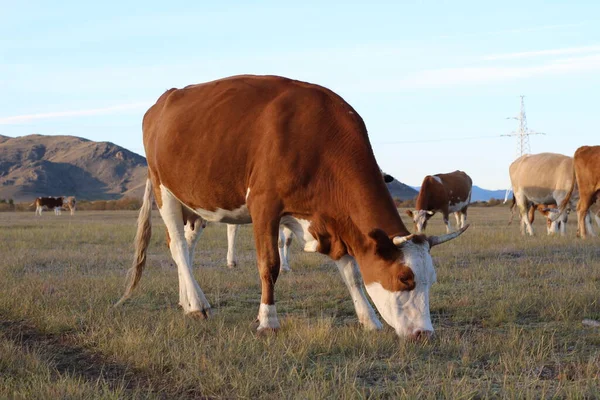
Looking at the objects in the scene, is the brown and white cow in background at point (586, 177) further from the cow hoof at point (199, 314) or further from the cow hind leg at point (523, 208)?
the cow hoof at point (199, 314)

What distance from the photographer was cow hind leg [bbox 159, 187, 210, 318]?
7.80 m

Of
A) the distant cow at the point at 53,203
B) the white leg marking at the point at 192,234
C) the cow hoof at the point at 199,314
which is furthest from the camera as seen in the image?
the distant cow at the point at 53,203

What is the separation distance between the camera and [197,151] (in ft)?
25.1

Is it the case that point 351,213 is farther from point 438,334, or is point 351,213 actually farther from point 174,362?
point 174,362

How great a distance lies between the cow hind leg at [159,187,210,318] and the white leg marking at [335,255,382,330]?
1676mm

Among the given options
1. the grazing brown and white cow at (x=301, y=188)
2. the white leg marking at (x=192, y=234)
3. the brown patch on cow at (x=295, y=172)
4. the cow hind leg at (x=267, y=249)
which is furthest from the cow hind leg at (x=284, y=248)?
the cow hind leg at (x=267, y=249)

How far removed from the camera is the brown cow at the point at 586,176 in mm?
17812

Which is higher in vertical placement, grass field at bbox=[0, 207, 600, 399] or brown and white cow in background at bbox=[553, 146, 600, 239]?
brown and white cow in background at bbox=[553, 146, 600, 239]

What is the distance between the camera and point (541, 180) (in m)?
22.5

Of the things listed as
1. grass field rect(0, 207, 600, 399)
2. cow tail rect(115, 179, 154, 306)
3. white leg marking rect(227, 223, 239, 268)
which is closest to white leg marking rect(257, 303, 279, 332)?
grass field rect(0, 207, 600, 399)

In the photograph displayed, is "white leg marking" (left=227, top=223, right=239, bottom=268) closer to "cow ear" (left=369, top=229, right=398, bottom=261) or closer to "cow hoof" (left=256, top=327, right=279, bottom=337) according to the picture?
"cow hoof" (left=256, top=327, right=279, bottom=337)

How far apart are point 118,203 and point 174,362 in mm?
59668

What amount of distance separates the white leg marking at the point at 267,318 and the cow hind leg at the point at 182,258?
1182 millimetres

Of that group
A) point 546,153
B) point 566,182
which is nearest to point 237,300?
point 566,182
